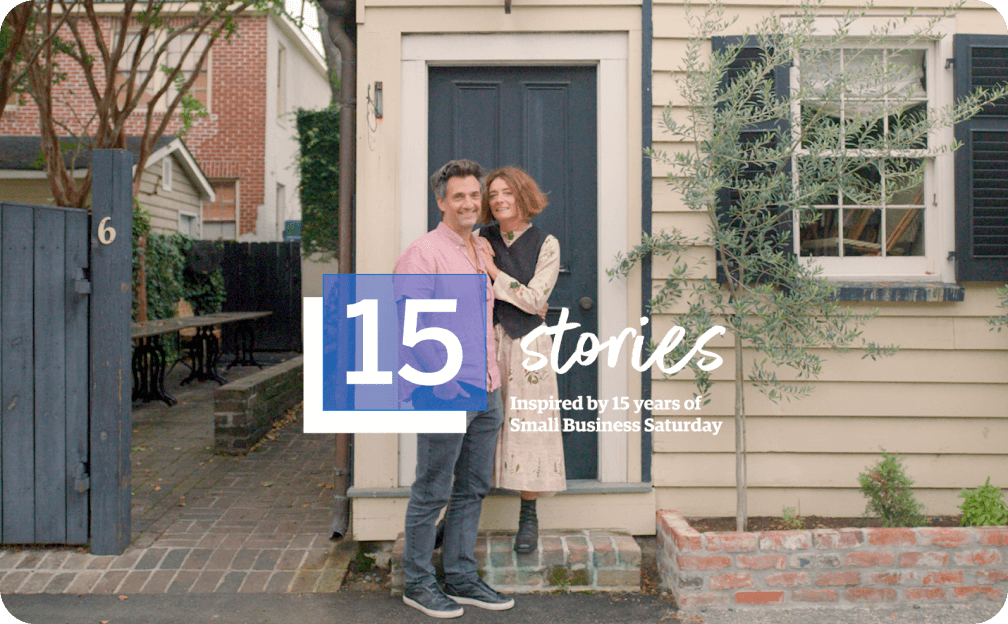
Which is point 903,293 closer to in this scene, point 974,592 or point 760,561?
A: point 974,592

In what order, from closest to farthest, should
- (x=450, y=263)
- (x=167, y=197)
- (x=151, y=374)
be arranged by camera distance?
(x=450, y=263), (x=151, y=374), (x=167, y=197)

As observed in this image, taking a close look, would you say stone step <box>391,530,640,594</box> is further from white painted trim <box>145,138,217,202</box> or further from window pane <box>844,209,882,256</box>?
white painted trim <box>145,138,217,202</box>

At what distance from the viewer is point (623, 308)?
3.81 meters

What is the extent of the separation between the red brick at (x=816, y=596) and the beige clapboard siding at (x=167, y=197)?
11137 mm

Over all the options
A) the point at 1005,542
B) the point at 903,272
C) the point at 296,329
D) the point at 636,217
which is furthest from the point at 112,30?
the point at 1005,542

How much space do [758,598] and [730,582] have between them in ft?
0.51

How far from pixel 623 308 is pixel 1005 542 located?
6.94 ft

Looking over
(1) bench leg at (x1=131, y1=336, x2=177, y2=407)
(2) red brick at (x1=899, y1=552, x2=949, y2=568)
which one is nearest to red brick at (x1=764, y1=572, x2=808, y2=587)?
(2) red brick at (x1=899, y1=552, x2=949, y2=568)

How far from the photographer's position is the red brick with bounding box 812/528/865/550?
3250 millimetres

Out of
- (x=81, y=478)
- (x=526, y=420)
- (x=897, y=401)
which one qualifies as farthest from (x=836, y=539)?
(x=81, y=478)

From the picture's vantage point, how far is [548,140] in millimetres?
3893

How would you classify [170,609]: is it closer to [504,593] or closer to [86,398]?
[86,398]

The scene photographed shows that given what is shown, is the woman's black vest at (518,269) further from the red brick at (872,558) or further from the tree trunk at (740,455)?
the red brick at (872,558)

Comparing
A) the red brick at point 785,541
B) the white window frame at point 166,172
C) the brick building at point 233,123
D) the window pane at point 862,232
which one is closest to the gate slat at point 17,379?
the red brick at point 785,541
